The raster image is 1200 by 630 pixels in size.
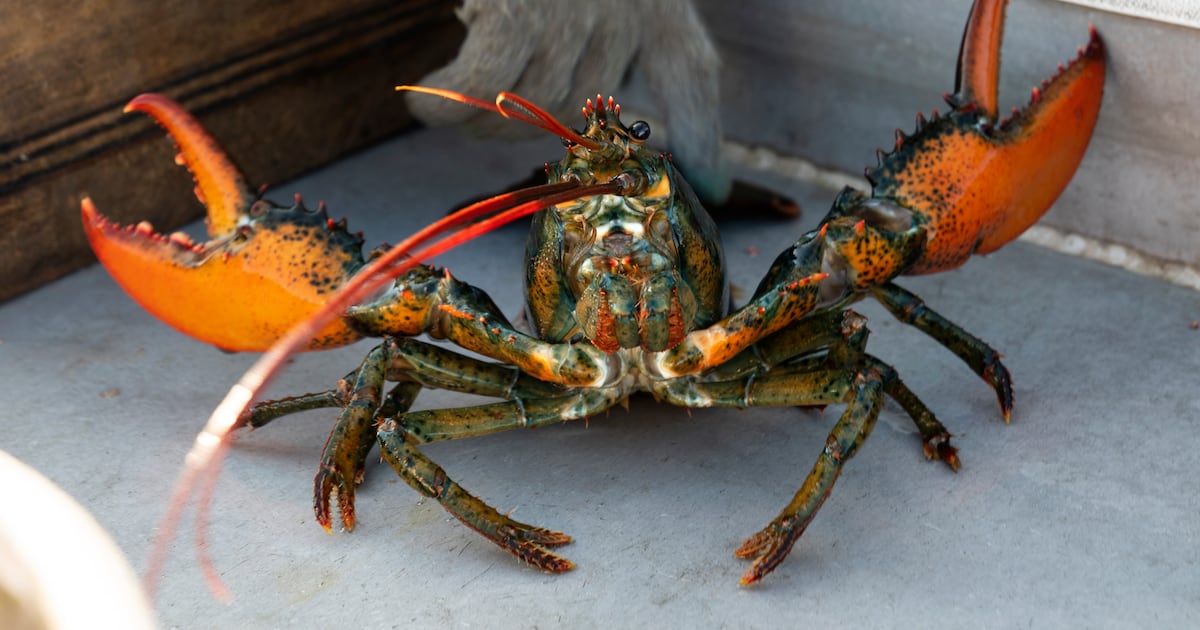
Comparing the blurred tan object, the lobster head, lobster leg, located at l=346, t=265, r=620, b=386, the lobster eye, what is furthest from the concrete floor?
the blurred tan object

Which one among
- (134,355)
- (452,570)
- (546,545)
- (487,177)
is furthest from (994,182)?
(134,355)

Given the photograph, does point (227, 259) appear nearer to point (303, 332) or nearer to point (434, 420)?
point (434, 420)

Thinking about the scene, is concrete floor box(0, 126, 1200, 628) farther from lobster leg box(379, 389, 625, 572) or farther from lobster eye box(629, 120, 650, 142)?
lobster eye box(629, 120, 650, 142)

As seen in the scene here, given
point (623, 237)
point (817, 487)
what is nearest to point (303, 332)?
point (623, 237)

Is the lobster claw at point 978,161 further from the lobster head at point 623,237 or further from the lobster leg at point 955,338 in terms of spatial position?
the lobster head at point 623,237

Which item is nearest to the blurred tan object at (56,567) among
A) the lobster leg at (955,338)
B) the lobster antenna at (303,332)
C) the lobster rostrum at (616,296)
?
the lobster antenna at (303,332)

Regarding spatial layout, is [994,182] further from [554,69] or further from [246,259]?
[246,259]
